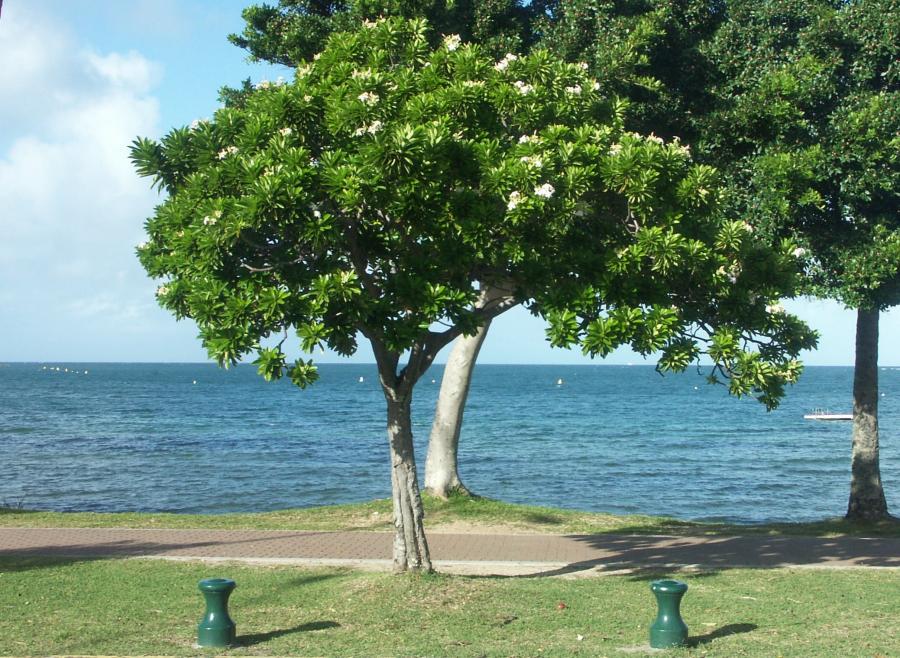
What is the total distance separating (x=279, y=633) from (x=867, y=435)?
35.6 feet

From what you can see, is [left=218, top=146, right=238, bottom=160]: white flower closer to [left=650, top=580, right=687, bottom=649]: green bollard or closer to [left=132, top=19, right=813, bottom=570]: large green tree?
[left=132, top=19, right=813, bottom=570]: large green tree

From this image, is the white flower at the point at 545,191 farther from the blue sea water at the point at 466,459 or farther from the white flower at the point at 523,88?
the blue sea water at the point at 466,459

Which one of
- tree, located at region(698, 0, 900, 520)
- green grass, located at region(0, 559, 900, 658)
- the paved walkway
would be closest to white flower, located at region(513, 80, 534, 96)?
tree, located at region(698, 0, 900, 520)

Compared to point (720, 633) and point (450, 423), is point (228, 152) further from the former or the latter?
point (450, 423)

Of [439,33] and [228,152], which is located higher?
[439,33]

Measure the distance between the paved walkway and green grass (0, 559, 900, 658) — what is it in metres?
0.98

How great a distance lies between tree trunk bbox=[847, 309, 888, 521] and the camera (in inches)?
616

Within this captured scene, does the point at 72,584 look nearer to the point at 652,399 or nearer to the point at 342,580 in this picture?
the point at 342,580

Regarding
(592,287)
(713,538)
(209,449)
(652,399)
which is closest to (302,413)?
(209,449)

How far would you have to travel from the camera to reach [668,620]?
25.1 feet

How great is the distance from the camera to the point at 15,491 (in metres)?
26.5

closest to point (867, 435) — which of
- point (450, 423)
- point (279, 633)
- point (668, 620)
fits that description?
point (450, 423)

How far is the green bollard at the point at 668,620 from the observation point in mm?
7590

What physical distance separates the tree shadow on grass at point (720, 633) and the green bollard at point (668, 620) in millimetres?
213
